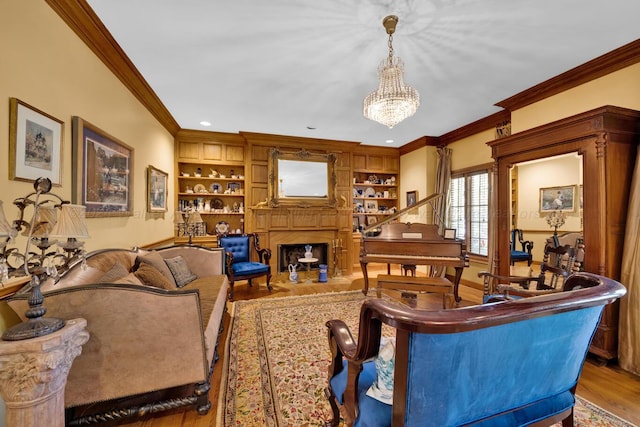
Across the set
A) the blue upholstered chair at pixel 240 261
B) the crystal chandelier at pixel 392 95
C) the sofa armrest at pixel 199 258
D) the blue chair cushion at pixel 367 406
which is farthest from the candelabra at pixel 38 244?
the blue upholstered chair at pixel 240 261

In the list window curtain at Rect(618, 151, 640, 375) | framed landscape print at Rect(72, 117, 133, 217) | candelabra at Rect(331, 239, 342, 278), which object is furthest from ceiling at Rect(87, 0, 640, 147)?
candelabra at Rect(331, 239, 342, 278)

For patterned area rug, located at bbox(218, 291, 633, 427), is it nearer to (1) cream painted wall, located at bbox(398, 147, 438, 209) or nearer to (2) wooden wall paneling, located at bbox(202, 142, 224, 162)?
(2) wooden wall paneling, located at bbox(202, 142, 224, 162)

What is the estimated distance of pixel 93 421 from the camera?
1535mm

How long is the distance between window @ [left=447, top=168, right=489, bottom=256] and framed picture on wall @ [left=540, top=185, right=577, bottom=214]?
1666 mm

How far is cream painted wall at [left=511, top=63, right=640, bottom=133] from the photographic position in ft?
8.06

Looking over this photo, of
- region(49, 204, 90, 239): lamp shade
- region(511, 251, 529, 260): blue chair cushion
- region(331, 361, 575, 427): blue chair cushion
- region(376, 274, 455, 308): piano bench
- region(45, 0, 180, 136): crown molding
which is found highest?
region(45, 0, 180, 136): crown molding

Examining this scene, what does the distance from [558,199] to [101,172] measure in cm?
442

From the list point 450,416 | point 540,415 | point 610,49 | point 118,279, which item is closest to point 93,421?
point 118,279

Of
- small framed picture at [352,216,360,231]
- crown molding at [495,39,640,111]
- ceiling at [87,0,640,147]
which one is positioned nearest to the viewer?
ceiling at [87,0,640,147]

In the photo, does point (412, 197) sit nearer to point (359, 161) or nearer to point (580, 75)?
point (359, 161)

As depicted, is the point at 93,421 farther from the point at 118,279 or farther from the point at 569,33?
the point at 569,33

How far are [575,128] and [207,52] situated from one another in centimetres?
348

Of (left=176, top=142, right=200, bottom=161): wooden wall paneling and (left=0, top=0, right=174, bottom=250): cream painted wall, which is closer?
(left=0, top=0, right=174, bottom=250): cream painted wall

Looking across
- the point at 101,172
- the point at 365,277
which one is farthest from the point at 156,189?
the point at 365,277
